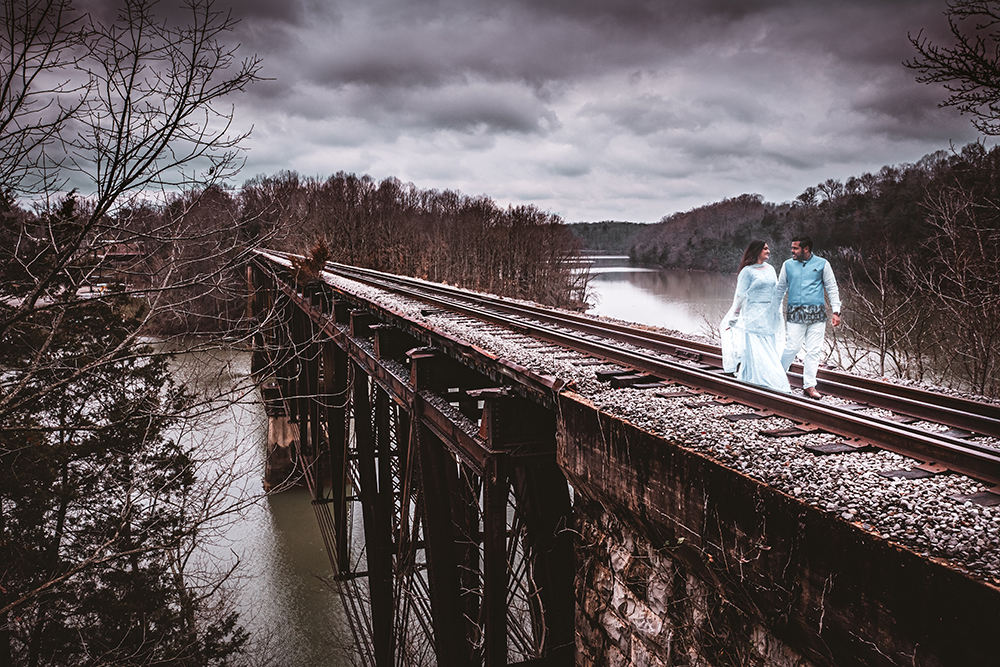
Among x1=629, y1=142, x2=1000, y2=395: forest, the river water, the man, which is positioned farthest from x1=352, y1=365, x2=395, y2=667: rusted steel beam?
x1=629, y1=142, x2=1000, y2=395: forest

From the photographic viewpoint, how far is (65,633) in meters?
8.66

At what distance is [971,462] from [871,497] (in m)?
0.68

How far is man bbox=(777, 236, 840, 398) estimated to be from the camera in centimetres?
481

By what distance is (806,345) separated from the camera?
4.64 m

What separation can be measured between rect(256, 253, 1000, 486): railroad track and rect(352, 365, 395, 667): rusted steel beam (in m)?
2.23

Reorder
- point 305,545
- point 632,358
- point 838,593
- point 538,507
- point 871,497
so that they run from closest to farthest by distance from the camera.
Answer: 1. point 838,593
2. point 871,497
3. point 538,507
4. point 632,358
5. point 305,545

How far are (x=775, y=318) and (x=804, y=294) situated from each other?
0.51 metres

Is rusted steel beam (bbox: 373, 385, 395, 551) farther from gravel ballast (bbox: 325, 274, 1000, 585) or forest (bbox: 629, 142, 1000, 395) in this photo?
forest (bbox: 629, 142, 1000, 395)

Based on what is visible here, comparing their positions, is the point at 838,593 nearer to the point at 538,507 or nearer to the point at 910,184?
the point at 538,507

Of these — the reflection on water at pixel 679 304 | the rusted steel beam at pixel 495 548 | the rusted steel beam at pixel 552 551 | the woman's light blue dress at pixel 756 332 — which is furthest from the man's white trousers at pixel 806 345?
the reflection on water at pixel 679 304

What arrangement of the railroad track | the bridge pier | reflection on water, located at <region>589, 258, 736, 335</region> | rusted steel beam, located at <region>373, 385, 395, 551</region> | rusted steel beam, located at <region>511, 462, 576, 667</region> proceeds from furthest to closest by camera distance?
reflection on water, located at <region>589, 258, 736, 335</region> → rusted steel beam, located at <region>373, 385, 395, 551</region> → rusted steel beam, located at <region>511, 462, 576, 667</region> → the railroad track → the bridge pier

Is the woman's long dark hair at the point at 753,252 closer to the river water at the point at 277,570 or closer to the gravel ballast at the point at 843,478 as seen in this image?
the gravel ballast at the point at 843,478

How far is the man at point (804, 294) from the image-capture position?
15.8ft

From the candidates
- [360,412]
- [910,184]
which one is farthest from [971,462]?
[910,184]
